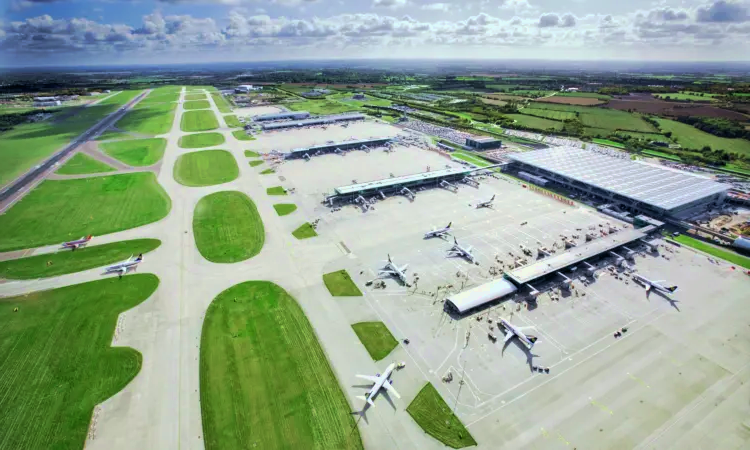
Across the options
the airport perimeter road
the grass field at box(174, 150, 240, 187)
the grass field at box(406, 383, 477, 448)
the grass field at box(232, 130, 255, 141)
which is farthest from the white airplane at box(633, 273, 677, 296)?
the grass field at box(232, 130, 255, 141)

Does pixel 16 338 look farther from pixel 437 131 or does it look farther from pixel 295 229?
pixel 437 131

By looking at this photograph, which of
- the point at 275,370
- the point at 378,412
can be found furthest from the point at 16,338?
the point at 378,412

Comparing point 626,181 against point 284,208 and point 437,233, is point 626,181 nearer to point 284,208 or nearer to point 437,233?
point 437,233

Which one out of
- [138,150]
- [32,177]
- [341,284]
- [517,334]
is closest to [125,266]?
[341,284]

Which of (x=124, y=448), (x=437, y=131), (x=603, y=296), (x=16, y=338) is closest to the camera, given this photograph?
(x=124, y=448)

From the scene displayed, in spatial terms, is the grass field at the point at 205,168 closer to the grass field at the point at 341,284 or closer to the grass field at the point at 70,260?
the grass field at the point at 70,260

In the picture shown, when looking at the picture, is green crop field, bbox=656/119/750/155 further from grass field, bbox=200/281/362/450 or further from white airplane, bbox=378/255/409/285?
grass field, bbox=200/281/362/450

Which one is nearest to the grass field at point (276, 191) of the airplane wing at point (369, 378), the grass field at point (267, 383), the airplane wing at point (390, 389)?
the grass field at point (267, 383)
